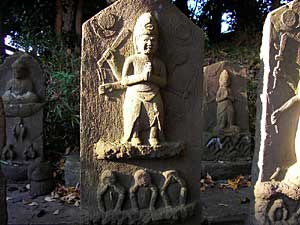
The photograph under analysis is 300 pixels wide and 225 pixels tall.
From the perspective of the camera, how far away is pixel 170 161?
9.68 feet

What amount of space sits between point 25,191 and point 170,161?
2.18m

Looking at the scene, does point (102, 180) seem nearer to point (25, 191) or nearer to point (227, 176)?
point (25, 191)

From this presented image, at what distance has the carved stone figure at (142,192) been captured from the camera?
2.87 meters

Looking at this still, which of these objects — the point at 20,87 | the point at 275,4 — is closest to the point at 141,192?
the point at 20,87

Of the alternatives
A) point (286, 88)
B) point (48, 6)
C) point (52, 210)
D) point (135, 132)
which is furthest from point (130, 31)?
point (48, 6)

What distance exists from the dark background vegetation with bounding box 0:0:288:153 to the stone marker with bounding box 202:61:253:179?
54.2 inches

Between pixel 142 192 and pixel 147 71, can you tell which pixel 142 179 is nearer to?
pixel 142 192

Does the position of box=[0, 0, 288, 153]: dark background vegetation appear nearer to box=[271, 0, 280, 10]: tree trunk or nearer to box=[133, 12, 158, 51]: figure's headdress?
box=[271, 0, 280, 10]: tree trunk

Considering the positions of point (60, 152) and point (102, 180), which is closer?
point (102, 180)

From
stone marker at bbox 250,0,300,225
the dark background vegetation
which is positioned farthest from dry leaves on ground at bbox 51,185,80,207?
stone marker at bbox 250,0,300,225

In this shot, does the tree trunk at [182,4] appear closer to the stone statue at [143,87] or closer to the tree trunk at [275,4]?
the tree trunk at [275,4]

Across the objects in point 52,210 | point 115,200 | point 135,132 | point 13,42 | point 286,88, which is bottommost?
point 52,210

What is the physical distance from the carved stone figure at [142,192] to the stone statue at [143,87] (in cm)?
28

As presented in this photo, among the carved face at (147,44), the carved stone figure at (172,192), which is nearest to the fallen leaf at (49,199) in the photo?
the carved stone figure at (172,192)
